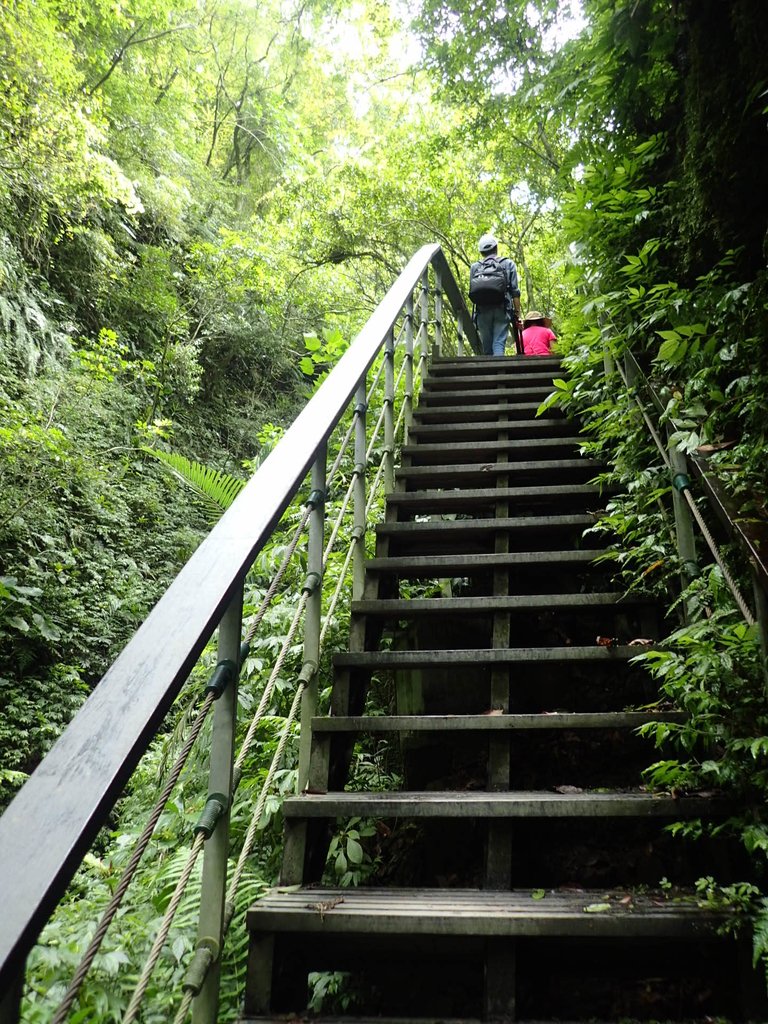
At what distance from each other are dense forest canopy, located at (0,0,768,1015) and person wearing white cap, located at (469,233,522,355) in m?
0.63

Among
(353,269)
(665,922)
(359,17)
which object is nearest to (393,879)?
(665,922)

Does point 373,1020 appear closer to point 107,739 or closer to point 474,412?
point 107,739

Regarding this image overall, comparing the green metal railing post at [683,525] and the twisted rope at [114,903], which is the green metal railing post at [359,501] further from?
the twisted rope at [114,903]

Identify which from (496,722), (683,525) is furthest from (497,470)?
(496,722)

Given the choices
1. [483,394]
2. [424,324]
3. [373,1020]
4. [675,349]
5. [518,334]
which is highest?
[518,334]

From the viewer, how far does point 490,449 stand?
3.62 m

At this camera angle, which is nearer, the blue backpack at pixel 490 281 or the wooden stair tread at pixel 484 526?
the wooden stair tread at pixel 484 526

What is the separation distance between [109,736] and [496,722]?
4.40 feet

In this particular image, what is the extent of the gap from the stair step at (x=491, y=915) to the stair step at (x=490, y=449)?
231 cm

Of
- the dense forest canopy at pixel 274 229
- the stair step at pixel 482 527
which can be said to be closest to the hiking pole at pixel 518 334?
the dense forest canopy at pixel 274 229

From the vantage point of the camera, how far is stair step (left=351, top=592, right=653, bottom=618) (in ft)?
7.67

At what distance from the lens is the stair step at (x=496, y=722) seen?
6.16ft

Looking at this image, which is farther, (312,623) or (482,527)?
(482,527)

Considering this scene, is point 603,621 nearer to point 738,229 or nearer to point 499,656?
point 499,656
